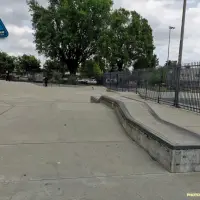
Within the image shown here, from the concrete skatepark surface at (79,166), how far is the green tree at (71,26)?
36.2m

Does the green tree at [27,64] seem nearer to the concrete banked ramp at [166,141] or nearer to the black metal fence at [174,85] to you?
the black metal fence at [174,85]

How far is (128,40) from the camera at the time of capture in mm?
50312

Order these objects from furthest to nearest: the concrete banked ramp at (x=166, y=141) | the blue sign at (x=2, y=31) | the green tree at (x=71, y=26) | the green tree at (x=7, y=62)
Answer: the green tree at (x=7, y=62)
the green tree at (x=71, y=26)
the blue sign at (x=2, y=31)
the concrete banked ramp at (x=166, y=141)

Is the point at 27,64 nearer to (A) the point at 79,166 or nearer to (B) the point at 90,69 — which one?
(B) the point at 90,69

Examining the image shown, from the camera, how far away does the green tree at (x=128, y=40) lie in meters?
48.6

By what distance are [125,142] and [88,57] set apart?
138 ft

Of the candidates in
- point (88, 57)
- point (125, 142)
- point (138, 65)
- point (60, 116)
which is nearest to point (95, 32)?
point (88, 57)

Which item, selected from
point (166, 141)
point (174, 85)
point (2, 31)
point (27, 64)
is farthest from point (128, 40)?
point (166, 141)

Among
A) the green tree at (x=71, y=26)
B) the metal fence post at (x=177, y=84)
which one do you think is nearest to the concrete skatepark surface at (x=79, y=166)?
the metal fence post at (x=177, y=84)

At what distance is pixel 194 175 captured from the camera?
14.9 ft

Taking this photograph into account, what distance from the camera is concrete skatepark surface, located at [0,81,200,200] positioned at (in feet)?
12.9

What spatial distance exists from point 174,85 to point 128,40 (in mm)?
41350

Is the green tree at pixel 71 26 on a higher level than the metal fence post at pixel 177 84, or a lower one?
higher

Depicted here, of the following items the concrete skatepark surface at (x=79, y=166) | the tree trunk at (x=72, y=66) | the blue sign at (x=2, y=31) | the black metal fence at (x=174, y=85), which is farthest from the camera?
the tree trunk at (x=72, y=66)
